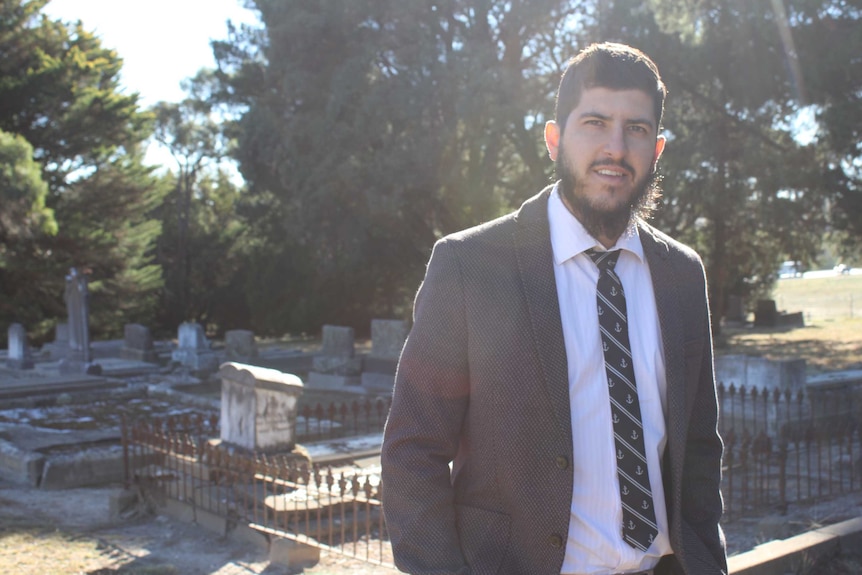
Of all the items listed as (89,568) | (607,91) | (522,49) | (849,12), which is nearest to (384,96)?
(522,49)

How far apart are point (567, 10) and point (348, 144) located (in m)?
6.20

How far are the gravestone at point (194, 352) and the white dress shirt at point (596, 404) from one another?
56.0 ft

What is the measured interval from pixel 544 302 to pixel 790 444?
8.89 m

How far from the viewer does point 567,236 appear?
2.09 meters

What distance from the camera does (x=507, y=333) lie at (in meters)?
1.96

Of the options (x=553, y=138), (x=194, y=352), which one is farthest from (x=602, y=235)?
(x=194, y=352)

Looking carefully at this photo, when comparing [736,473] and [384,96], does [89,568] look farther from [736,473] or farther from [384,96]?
[384,96]

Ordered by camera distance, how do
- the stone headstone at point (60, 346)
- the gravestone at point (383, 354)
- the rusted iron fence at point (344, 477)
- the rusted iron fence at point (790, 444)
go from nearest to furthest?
the rusted iron fence at point (344, 477)
the rusted iron fence at point (790, 444)
the gravestone at point (383, 354)
the stone headstone at point (60, 346)

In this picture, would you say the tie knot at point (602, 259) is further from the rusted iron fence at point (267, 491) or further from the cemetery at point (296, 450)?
the rusted iron fence at point (267, 491)

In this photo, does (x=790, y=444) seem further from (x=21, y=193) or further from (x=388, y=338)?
(x=21, y=193)

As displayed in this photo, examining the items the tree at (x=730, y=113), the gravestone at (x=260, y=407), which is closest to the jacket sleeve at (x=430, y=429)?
the gravestone at (x=260, y=407)

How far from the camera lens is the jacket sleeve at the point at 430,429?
1.87 m

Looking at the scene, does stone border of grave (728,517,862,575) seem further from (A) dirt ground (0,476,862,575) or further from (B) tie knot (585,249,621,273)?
(B) tie knot (585,249,621,273)

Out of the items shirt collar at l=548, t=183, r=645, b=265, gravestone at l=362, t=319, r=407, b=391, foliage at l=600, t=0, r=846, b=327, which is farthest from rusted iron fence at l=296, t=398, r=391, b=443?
foliage at l=600, t=0, r=846, b=327
